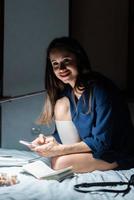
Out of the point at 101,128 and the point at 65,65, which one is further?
the point at 65,65

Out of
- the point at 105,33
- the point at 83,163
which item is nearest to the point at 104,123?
the point at 83,163

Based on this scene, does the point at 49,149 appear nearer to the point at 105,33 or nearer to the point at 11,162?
the point at 11,162

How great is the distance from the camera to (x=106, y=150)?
1.82 metres

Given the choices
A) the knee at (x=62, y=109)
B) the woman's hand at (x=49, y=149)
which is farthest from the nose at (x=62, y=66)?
the woman's hand at (x=49, y=149)

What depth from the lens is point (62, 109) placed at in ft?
6.53

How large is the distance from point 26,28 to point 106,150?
1207 mm

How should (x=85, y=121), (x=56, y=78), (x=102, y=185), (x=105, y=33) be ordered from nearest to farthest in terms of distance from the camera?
(x=102, y=185) < (x=85, y=121) < (x=56, y=78) < (x=105, y=33)

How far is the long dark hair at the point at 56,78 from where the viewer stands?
6.49 ft

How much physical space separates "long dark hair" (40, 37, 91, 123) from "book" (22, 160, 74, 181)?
13.8 inches

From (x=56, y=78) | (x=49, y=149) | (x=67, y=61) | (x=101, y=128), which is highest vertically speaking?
(x=67, y=61)

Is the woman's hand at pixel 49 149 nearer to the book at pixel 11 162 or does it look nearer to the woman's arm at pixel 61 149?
the woman's arm at pixel 61 149

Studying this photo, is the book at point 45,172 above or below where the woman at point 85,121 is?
below

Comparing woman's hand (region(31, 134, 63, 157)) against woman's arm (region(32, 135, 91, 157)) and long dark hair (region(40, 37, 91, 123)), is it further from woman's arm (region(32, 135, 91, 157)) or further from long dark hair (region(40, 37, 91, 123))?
long dark hair (region(40, 37, 91, 123))

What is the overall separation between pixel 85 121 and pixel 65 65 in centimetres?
31
